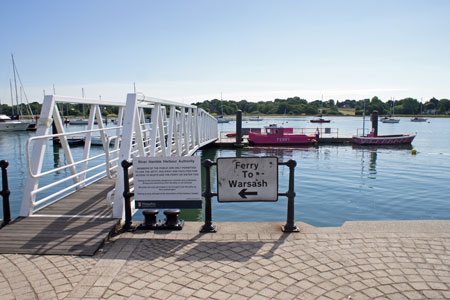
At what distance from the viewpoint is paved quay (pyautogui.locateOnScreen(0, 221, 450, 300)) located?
11.8ft

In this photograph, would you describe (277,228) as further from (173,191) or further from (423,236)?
(423,236)

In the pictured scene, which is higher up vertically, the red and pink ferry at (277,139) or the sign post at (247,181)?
the sign post at (247,181)

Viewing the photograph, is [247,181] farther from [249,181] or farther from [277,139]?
[277,139]

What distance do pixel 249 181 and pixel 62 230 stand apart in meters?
2.77


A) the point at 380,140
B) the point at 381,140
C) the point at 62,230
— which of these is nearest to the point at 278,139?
the point at 380,140

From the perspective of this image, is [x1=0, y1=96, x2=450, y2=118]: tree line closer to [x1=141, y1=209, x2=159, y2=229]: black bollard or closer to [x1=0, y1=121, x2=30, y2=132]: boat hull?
[x1=0, y1=121, x2=30, y2=132]: boat hull

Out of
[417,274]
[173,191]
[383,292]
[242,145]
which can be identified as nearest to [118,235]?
[173,191]

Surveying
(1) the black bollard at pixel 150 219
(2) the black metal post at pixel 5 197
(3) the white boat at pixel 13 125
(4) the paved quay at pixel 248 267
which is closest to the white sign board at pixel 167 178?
(1) the black bollard at pixel 150 219

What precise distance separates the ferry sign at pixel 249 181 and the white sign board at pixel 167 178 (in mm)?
377

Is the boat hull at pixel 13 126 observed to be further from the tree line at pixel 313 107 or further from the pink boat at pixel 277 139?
the tree line at pixel 313 107

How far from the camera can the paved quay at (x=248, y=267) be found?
360 centimetres

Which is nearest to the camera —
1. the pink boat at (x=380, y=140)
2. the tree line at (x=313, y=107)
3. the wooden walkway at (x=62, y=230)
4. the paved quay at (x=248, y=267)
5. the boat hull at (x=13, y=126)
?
the paved quay at (x=248, y=267)

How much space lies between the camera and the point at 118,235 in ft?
17.1

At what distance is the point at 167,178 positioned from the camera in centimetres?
546
